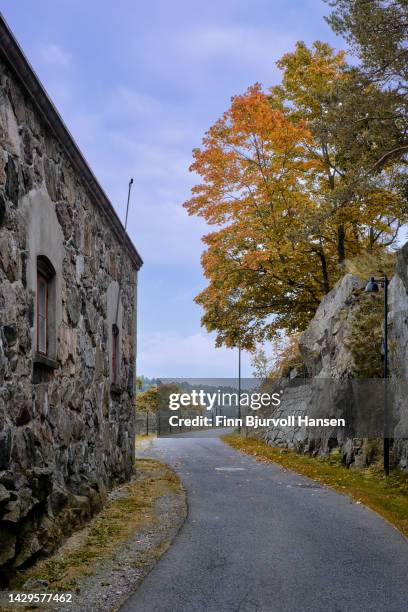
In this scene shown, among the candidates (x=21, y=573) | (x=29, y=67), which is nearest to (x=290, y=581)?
(x=21, y=573)

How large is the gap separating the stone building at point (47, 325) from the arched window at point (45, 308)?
14 millimetres

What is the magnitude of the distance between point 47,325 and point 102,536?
105 inches

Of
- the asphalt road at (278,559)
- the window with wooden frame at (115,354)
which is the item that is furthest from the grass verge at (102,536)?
the window with wooden frame at (115,354)

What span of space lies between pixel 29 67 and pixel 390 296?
11.8 m

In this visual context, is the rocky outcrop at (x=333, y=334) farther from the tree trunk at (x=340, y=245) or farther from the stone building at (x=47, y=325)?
the stone building at (x=47, y=325)

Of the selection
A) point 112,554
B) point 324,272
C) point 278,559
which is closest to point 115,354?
point 112,554

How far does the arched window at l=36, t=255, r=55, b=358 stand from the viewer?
8.12 meters

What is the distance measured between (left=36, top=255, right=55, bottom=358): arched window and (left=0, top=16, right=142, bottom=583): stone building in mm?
14

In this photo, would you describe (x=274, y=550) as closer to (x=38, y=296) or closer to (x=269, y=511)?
(x=269, y=511)

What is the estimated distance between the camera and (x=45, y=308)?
27.5ft

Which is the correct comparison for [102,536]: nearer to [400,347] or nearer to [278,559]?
[278,559]

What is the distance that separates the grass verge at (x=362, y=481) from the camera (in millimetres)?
10703

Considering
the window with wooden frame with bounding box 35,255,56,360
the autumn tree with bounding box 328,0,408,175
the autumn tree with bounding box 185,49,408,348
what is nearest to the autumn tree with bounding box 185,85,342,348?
the autumn tree with bounding box 185,49,408,348

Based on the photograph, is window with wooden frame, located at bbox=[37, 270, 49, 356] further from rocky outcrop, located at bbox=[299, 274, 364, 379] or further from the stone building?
rocky outcrop, located at bbox=[299, 274, 364, 379]
